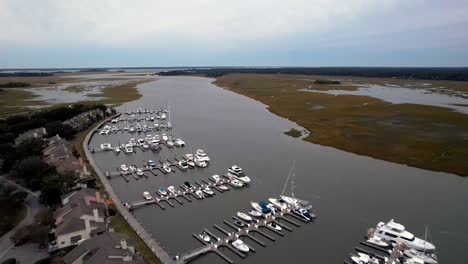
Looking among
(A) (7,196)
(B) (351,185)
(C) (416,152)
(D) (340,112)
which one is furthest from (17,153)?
(D) (340,112)

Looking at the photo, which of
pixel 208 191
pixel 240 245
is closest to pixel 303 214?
pixel 240 245

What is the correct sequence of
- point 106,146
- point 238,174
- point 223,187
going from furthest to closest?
point 106,146
point 238,174
point 223,187

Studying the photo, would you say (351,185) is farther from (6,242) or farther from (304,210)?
A: (6,242)

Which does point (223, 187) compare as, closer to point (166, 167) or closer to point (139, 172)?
point (166, 167)

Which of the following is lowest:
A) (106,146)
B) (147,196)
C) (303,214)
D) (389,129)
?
(147,196)

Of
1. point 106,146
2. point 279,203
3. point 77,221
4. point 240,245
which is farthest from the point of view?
point 106,146

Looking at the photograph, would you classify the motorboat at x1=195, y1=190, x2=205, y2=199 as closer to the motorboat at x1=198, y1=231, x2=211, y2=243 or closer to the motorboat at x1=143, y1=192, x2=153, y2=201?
the motorboat at x1=143, y1=192, x2=153, y2=201
